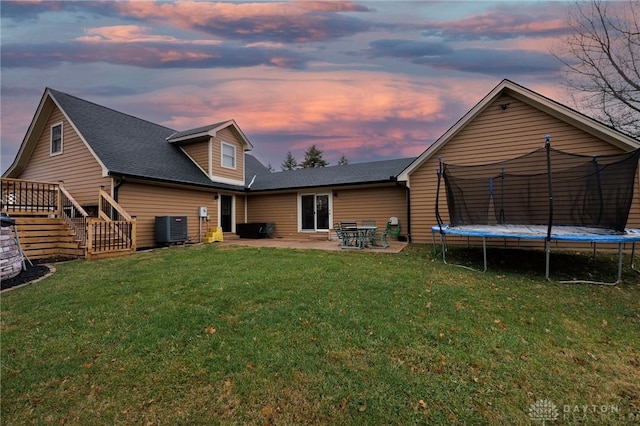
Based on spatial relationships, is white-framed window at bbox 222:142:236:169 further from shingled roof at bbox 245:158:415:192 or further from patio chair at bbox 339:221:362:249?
patio chair at bbox 339:221:362:249

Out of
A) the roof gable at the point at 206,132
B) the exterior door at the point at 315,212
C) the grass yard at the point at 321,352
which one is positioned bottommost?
the grass yard at the point at 321,352

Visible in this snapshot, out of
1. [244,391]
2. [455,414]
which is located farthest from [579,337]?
[244,391]

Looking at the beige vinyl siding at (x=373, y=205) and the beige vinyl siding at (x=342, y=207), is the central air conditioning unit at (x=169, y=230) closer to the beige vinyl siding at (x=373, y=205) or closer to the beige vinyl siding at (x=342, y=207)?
the beige vinyl siding at (x=342, y=207)

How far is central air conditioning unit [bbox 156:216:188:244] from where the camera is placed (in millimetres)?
9359

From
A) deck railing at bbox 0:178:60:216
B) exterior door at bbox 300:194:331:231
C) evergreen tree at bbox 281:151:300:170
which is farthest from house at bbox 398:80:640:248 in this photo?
evergreen tree at bbox 281:151:300:170

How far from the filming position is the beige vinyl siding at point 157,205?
916 cm

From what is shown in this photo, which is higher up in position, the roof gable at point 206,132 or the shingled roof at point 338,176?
the roof gable at point 206,132

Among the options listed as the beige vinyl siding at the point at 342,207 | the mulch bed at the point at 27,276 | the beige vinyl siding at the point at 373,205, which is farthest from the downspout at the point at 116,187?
the beige vinyl siding at the point at 373,205

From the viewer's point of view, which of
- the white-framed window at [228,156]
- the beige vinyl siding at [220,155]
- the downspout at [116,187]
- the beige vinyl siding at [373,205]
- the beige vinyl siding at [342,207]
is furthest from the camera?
the white-framed window at [228,156]

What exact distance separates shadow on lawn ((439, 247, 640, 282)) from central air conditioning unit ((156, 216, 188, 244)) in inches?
331

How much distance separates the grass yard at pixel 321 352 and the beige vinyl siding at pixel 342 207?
Answer: 6.12 meters

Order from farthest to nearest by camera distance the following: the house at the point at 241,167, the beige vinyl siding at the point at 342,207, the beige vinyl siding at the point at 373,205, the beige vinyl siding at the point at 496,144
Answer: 1. the beige vinyl siding at the point at 342,207
2. the beige vinyl siding at the point at 373,205
3. the house at the point at 241,167
4. the beige vinyl siding at the point at 496,144

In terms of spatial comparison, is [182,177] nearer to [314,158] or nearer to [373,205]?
[373,205]

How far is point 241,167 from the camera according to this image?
45.6 ft
